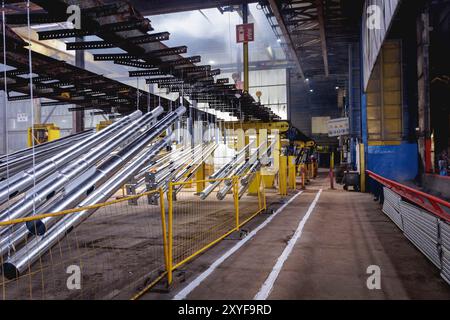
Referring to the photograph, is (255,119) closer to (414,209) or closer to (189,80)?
(189,80)

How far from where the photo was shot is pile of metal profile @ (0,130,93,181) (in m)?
6.64

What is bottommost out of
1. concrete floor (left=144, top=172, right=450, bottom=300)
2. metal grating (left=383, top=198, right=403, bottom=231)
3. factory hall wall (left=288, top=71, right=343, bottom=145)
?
concrete floor (left=144, top=172, right=450, bottom=300)

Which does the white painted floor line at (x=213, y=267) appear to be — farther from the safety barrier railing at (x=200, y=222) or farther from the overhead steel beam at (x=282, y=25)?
the overhead steel beam at (x=282, y=25)

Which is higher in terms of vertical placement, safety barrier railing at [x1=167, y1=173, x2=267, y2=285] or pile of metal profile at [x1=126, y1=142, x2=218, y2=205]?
pile of metal profile at [x1=126, y1=142, x2=218, y2=205]

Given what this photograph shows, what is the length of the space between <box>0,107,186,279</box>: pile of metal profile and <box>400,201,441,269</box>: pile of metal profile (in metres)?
5.55

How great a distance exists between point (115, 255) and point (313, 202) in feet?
30.4

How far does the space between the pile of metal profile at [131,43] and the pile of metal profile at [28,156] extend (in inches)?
87.7

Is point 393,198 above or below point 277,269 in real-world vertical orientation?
above

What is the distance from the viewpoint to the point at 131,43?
6.67m

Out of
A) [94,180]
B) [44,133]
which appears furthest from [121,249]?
[44,133]

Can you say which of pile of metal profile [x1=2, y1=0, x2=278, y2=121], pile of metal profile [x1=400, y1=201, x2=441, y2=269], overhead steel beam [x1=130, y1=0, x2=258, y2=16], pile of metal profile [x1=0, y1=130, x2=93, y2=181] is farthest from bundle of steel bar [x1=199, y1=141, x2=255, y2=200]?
overhead steel beam [x1=130, y1=0, x2=258, y2=16]

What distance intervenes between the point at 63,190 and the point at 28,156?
1.76 metres

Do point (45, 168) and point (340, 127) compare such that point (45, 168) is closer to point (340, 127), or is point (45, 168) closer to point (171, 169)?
point (171, 169)

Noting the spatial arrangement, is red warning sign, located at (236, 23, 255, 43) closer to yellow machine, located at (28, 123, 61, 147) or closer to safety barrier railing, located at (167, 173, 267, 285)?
safety barrier railing, located at (167, 173, 267, 285)
